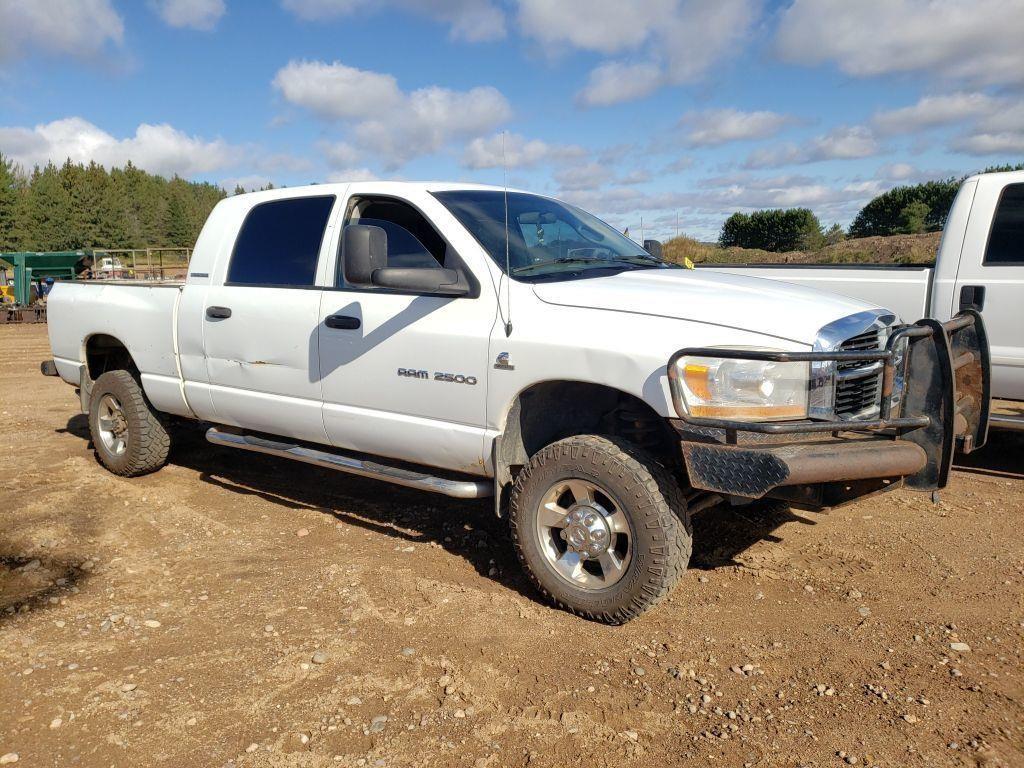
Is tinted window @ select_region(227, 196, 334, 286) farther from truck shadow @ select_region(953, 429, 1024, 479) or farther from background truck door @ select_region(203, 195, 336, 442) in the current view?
truck shadow @ select_region(953, 429, 1024, 479)

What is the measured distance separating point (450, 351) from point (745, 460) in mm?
1558

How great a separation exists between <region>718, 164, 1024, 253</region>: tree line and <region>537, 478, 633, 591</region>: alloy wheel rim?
23207 mm

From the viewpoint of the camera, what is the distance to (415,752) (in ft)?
8.99

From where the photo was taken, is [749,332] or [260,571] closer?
[749,332]

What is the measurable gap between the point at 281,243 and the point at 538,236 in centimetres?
165

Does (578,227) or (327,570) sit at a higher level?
(578,227)

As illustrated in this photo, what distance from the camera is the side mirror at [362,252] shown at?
3.81 meters

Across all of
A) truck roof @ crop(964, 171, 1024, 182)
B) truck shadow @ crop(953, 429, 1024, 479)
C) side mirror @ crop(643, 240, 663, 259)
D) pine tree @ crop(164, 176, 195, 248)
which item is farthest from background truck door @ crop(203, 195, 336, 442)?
pine tree @ crop(164, 176, 195, 248)

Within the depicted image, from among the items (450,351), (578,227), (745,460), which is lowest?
(745,460)

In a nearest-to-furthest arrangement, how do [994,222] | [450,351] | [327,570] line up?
1. [450,351]
2. [327,570]
3. [994,222]

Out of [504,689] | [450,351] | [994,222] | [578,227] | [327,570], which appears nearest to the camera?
[504,689]

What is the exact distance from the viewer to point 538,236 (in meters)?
4.36

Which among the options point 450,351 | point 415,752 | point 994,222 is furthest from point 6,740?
point 994,222

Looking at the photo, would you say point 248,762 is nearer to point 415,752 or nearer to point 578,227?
point 415,752
